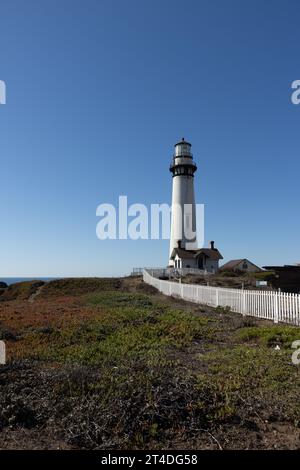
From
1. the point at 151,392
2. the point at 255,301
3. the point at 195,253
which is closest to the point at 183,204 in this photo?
the point at 195,253

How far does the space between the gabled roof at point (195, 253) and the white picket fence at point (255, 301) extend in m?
25.2

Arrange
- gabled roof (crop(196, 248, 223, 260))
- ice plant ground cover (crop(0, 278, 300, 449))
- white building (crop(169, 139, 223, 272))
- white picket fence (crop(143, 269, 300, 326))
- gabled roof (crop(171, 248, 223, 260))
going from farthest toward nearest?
gabled roof (crop(196, 248, 223, 260)), white building (crop(169, 139, 223, 272)), gabled roof (crop(171, 248, 223, 260)), white picket fence (crop(143, 269, 300, 326)), ice plant ground cover (crop(0, 278, 300, 449))

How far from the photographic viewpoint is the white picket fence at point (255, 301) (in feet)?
38.5

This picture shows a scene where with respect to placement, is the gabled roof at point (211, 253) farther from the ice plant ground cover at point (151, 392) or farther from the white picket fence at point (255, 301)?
the ice plant ground cover at point (151, 392)

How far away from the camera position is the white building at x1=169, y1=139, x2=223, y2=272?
46.5 meters

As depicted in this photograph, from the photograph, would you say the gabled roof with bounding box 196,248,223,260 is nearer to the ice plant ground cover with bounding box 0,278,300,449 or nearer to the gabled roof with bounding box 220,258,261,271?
the gabled roof with bounding box 220,258,261,271

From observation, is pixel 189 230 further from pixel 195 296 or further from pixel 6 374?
pixel 6 374

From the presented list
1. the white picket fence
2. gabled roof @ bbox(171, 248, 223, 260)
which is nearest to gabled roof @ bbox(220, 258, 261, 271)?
gabled roof @ bbox(171, 248, 223, 260)

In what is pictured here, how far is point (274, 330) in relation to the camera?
32.4 feet

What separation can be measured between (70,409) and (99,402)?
0.38 meters

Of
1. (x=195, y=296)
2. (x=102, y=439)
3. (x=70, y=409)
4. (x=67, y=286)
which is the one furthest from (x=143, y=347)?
(x=67, y=286)

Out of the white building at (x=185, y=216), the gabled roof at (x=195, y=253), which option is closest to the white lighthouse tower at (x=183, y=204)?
the white building at (x=185, y=216)

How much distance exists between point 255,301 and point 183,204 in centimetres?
3367

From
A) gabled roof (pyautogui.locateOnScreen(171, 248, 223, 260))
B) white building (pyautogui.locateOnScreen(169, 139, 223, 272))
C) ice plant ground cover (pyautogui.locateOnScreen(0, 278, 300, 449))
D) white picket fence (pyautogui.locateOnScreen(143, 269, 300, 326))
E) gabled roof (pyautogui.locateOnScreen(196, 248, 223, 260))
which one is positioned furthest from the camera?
gabled roof (pyautogui.locateOnScreen(196, 248, 223, 260))
